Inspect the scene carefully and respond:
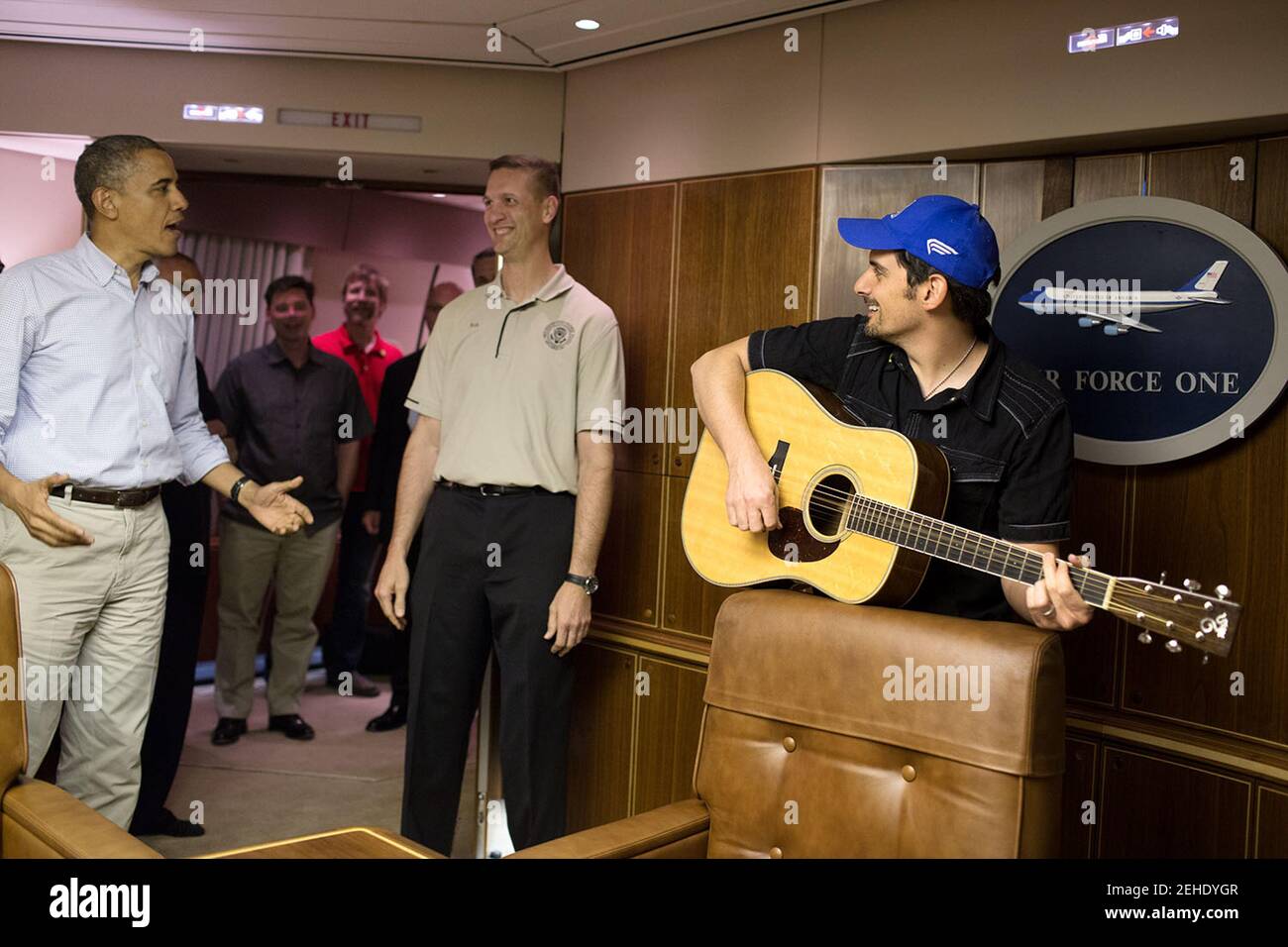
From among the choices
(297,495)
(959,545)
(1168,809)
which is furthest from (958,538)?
(297,495)

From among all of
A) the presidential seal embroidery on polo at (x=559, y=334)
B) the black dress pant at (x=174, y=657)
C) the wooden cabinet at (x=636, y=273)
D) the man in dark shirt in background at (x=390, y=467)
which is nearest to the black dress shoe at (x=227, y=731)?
the man in dark shirt in background at (x=390, y=467)

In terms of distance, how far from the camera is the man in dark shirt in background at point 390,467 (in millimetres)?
5352

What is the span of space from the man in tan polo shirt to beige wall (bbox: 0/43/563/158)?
86 centimetres

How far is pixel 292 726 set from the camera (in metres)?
5.18

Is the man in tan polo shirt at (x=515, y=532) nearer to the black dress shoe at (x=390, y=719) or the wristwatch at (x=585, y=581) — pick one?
the wristwatch at (x=585, y=581)

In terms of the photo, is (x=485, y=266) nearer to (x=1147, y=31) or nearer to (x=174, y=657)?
(x=174, y=657)

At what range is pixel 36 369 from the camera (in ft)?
9.45

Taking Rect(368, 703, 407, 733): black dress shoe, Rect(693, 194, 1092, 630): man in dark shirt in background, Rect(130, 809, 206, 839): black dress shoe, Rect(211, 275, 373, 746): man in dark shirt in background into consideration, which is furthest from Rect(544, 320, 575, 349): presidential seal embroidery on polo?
Rect(368, 703, 407, 733): black dress shoe

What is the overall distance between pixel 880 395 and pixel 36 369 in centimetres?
203

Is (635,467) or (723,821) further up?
(635,467)

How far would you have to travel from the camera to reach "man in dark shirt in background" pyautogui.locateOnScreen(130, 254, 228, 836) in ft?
12.8

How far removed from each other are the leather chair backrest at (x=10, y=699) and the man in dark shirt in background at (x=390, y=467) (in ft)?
10.5

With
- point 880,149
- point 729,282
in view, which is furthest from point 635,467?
point 880,149
